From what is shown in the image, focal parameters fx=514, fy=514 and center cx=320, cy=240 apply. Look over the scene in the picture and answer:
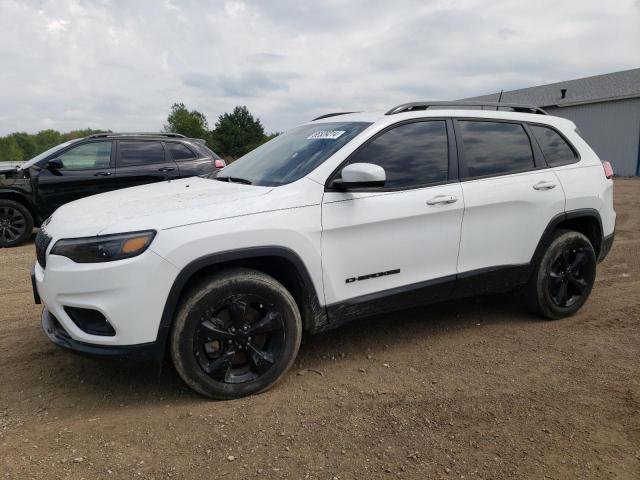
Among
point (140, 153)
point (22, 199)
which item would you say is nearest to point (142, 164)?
point (140, 153)

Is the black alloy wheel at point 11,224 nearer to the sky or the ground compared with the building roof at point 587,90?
nearer to the ground

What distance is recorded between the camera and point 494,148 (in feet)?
13.1

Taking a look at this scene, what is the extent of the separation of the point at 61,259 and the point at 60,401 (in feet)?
3.12

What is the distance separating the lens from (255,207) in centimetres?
302

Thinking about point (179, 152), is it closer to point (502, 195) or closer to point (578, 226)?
point (502, 195)

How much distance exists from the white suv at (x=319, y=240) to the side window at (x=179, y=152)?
5003 millimetres

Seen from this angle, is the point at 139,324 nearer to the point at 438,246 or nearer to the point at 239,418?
the point at 239,418

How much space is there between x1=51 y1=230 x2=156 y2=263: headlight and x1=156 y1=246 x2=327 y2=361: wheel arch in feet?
0.86

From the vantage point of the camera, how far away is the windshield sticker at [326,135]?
3591 mm

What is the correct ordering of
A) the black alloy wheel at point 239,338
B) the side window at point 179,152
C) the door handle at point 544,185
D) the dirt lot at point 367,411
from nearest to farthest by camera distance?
the dirt lot at point 367,411
the black alloy wheel at point 239,338
the door handle at point 544,185
the side window at point 179,152

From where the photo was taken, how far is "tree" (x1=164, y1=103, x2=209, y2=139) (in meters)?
69.8

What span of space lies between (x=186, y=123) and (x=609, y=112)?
5661cm

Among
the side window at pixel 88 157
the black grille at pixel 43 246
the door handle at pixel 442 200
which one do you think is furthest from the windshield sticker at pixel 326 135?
the side window at pixel 88 157

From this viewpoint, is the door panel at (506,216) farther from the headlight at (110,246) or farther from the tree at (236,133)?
the tree at (236,133)
